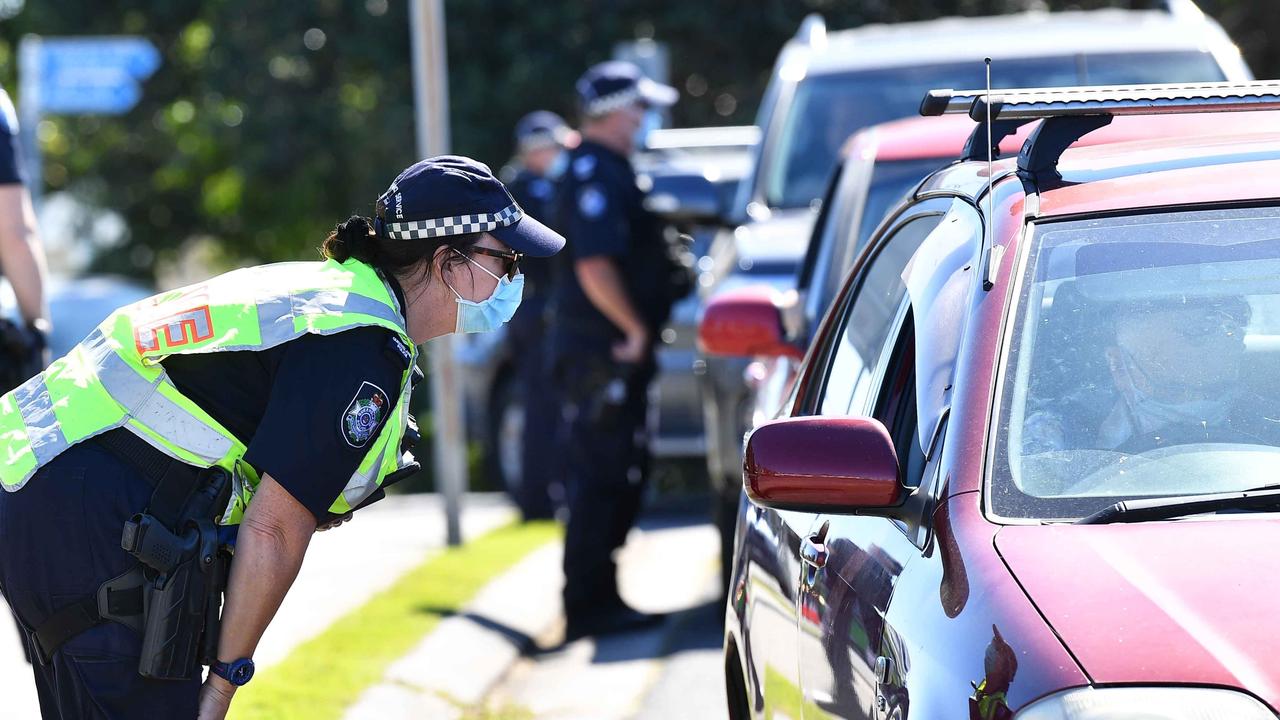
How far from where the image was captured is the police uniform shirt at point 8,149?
5367 millimetres

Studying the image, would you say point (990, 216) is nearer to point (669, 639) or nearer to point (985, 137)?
point (985, 137)

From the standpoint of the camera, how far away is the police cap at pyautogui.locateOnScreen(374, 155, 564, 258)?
11.2ft

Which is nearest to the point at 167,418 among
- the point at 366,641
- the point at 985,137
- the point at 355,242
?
the point at 355,242

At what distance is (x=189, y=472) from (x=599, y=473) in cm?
429

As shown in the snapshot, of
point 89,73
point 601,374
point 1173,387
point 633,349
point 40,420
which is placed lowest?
point 89,73

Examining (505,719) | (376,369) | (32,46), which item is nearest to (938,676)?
(376,369)

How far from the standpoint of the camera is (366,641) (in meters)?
6.51

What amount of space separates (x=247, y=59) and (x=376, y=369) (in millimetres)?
20444

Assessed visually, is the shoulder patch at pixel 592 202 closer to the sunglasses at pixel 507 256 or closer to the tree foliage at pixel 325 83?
the sunglasses at pixel 507 256

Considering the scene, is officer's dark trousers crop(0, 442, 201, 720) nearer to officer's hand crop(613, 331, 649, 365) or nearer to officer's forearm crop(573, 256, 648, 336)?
officer's forearm crop(573, 256, 648, 336)

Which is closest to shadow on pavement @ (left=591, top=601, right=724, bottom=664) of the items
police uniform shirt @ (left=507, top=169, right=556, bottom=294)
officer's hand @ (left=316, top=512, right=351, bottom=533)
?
police uniform shirt @ (left=507, top=169, right=556, bottom=294)

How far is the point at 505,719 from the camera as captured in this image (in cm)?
599

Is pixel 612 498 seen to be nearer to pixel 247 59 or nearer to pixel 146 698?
pixel 146 698

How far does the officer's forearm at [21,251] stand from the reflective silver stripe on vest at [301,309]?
2.44 metres
